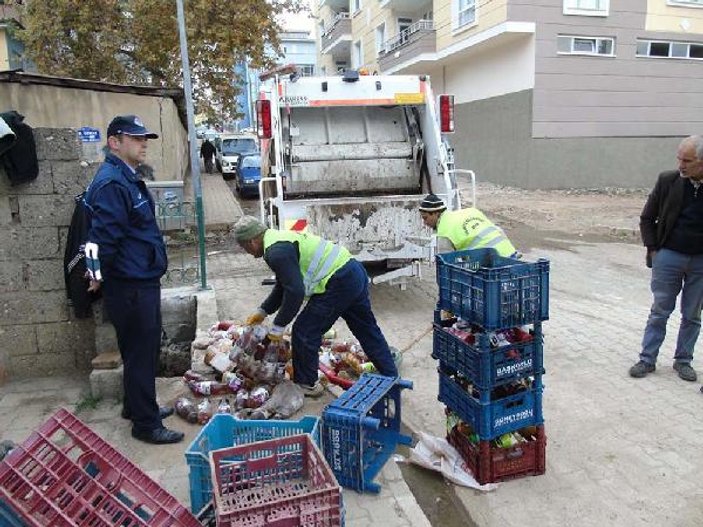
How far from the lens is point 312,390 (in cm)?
417

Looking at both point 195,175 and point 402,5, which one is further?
point 402,5

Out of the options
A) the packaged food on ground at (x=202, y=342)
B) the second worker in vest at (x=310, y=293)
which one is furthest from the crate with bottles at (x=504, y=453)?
the packaged food on ground at (x=202, y=342)

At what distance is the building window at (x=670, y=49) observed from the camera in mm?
17531

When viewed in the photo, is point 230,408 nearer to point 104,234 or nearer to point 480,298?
point 104,234

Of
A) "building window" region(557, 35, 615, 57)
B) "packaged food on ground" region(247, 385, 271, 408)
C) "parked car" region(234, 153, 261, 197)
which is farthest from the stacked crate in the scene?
"building window" region(557, 35, 615, 57)

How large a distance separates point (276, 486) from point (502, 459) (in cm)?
130

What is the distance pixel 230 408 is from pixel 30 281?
1.68m

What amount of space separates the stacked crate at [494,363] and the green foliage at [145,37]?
1227 cm

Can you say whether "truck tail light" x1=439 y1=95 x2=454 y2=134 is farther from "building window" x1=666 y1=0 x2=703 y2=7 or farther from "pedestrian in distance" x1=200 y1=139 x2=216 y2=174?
"pedestrian in distance" x1=200 y1=139 x2=216 y2=174

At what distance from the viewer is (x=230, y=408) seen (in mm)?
3867

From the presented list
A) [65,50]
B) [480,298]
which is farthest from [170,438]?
[65,50]

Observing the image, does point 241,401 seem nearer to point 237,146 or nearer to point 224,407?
point 224,407

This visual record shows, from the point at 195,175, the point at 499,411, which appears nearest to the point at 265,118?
the point at 195,175

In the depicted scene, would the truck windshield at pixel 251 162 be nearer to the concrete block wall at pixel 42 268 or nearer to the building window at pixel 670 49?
the building window at pixel 670 49
